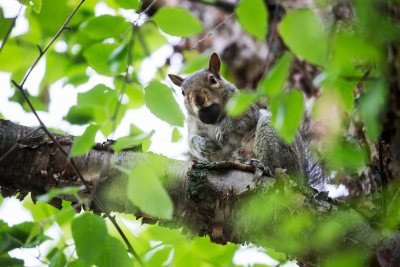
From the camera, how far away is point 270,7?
3.53 meters

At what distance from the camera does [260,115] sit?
2.70m

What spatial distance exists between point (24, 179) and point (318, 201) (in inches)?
37.8

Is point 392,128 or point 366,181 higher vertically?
point 392,128

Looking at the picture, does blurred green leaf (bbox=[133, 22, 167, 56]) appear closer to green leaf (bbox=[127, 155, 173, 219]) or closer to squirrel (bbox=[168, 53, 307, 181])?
squirrel (bbox=[168, 53, 307, 181])

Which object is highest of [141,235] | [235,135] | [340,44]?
[340,44]

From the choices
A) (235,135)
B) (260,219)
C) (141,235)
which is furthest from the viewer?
(235,135)

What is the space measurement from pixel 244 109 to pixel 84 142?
1.02ft

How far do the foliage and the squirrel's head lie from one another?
1.43 ft

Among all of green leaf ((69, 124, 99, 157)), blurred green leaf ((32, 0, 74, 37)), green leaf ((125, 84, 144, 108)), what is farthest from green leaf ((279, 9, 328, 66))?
green leaf ((125, 84, 144, 108))

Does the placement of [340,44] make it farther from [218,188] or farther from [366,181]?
[366,181]

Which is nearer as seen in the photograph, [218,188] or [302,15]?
[302,15]

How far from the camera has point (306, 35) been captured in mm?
812

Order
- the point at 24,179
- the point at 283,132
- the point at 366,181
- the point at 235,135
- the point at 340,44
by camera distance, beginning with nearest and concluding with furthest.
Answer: the point at 340,44, the point at 283,132, the point at 24,179, the point at 366,181, the point at 235,135

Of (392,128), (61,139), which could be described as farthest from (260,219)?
(392,128)
